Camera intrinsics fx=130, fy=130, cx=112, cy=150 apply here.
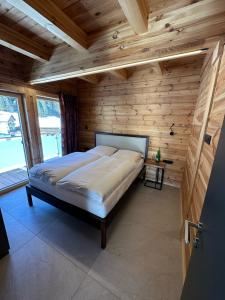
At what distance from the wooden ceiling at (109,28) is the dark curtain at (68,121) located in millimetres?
1577

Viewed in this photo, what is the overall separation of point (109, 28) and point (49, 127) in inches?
116

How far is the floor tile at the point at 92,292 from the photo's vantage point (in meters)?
1.22

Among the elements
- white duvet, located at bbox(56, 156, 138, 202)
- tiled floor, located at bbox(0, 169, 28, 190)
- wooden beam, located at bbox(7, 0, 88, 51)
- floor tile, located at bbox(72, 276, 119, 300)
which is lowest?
floor tile, located at bbox(72, 276, 119, 300)

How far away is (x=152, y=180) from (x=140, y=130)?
1362mm

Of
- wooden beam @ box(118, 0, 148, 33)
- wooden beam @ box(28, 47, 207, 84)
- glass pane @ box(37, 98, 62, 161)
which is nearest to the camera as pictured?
wooden beam @ box(118, 0, 148, 33)

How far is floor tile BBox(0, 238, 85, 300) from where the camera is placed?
48.8 inches

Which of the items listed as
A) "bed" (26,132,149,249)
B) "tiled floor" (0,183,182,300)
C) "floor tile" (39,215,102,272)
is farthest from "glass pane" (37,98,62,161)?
"floor tile" (39,215,102,272)

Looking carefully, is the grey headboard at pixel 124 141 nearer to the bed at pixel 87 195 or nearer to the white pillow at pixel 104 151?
the white pillow at pixel 104 151

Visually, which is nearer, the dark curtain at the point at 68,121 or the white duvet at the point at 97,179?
the white duvet at the point at 97,179

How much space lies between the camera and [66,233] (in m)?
1.88

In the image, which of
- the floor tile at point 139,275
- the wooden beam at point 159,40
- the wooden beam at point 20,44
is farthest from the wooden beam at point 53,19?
the floor tile at point 139,275

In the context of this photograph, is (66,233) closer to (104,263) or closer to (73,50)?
(104,263)

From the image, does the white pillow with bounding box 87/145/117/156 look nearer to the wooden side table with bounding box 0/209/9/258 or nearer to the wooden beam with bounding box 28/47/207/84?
the wooden beam with bounding box 28/47/207/84

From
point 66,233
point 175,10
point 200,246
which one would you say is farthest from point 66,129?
point 200,246
